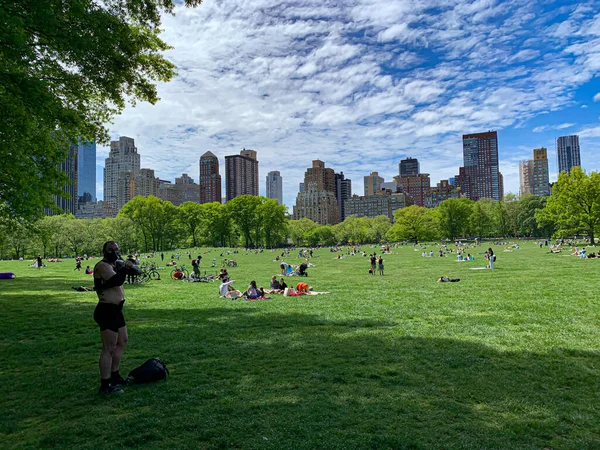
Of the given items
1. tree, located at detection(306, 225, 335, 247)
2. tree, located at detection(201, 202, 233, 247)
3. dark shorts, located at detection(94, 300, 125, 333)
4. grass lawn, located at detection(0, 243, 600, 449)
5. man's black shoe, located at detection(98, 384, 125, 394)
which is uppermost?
tree, located at detection(201, 202, 233, 247)

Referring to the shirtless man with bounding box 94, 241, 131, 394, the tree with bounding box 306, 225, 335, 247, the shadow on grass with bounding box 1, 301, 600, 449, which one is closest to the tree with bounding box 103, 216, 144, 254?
the tree with bounding box 306, 225, 335, 247

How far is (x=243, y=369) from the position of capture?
266 inches

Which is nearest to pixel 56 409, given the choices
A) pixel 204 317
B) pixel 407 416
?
pixel 407 416

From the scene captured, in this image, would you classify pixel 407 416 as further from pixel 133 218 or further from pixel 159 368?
pixel 133 218

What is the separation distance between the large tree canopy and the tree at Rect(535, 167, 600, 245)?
52.8 m

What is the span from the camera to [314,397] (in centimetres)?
545

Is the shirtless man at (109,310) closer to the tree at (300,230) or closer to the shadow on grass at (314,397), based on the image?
the shadow on grass at (314,397)

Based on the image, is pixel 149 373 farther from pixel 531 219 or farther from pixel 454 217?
pixel 531 219

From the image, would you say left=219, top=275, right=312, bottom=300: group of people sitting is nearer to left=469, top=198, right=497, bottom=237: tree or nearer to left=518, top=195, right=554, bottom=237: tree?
left=469, top=198, right=497, bottom=237: tree

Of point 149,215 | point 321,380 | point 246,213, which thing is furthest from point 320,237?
point 321,380

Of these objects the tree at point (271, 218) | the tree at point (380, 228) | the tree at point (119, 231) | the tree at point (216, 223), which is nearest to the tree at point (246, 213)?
the tree at point (271, 218)

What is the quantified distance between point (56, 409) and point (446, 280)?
62.0 feet

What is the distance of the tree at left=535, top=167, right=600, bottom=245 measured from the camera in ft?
157

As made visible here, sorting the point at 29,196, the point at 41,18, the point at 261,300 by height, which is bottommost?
the point at 261,300
